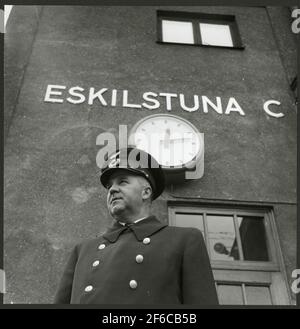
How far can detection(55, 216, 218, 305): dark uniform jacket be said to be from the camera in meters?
2.72

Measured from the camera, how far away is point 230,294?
14.5 feet

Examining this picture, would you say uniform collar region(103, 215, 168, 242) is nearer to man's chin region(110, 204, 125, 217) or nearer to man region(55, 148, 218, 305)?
man region(55, 148, 218, 305)

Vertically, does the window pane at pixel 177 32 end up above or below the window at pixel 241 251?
above

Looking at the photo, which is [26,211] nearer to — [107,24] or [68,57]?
[68,57]

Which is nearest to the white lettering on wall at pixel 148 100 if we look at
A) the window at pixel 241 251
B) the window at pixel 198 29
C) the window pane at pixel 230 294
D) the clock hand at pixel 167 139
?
the clock hand at pixel 167 139

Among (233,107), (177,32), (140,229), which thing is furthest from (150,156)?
(177,32)

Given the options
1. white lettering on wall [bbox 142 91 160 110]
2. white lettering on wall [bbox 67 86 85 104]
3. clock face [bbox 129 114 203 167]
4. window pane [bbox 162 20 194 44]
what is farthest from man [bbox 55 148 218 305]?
window pane [bbox 162 20 194 44]

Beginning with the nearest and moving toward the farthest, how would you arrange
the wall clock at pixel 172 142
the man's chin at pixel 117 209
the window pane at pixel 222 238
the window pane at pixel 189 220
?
the man's chin at pixel 117 209 → the window pane at pixel 222 238 → the window pane at pixel 189 220 → the wall clock at pixel 172 142

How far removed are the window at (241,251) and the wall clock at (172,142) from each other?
0.41 m

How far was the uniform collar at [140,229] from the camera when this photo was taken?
9.94ft

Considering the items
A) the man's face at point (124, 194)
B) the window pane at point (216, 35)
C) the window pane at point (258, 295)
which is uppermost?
the window pane at point (216, 35)

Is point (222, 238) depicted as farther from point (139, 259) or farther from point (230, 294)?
point (139, 259)

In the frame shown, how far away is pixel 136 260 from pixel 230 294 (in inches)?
74.9

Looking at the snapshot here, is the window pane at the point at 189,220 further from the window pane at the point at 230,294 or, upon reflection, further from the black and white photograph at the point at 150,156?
the window pane at the point at 230,294
